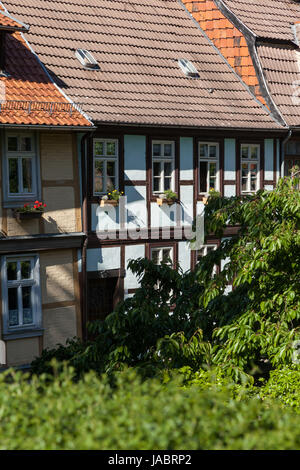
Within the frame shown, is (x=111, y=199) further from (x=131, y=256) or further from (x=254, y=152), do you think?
(x=254, y=152)

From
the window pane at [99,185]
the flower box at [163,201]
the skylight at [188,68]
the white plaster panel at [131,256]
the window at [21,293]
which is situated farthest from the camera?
the skylight at [188,68]

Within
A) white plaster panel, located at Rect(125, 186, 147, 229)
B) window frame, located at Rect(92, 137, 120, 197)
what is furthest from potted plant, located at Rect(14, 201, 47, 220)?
white plaster panel, located at Rect(125, 186, 147, 229)

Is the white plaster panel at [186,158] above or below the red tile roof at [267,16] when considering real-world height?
below

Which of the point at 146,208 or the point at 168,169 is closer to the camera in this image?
the point at 146,208

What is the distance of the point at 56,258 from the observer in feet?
47.9

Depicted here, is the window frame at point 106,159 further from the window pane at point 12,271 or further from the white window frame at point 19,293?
the window pane at point 12,271

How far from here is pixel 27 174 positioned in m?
14.2

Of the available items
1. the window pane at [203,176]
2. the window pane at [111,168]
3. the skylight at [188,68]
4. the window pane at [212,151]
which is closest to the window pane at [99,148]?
the window pane at [111,168]

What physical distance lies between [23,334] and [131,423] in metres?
9.97

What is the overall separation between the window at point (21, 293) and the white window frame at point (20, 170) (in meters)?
1.03

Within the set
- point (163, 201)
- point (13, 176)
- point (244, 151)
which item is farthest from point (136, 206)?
point (244, 151)

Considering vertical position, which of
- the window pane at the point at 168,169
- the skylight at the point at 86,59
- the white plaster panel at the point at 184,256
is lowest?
the white plaster panel at the point at 184,256

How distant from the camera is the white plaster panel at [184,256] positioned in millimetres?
16848
